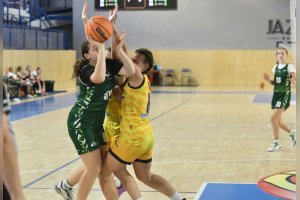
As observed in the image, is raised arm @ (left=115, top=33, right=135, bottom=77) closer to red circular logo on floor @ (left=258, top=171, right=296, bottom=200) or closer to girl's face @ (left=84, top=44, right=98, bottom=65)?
girl's face @ (left=84, top=44, right=98, bottom=65)

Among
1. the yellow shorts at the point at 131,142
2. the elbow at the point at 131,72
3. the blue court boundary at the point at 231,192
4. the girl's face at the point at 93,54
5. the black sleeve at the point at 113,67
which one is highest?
the girl's face at the point at 93,54

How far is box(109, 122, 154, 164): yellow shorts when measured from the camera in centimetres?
447

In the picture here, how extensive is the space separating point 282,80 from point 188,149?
195 cm

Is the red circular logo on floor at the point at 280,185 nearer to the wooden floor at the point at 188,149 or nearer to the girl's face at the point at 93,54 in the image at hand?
the wooden floor at the point at 188,149

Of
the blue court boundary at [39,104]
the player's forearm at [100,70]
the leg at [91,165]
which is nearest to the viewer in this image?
the player's forearm at [100,70]

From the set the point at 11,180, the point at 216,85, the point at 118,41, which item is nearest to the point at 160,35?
the point at 216,85

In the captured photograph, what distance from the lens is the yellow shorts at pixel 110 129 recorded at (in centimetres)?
472

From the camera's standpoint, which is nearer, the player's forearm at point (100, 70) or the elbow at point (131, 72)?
the player's forearm at point (100, 70)

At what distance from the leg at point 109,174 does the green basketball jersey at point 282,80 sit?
483cm

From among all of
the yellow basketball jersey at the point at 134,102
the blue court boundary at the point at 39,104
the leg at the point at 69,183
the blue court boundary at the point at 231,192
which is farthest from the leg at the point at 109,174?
the blue court boundary at the point at 39,104

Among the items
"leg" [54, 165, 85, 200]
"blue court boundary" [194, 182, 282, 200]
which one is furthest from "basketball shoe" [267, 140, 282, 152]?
"leg" [54, 165, 85, 200]

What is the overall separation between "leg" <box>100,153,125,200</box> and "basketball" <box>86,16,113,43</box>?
1.05 metres

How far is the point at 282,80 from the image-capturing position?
8734 millimetres

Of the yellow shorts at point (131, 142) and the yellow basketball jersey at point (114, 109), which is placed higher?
the yellow basketball jersey at point (114, 109)
